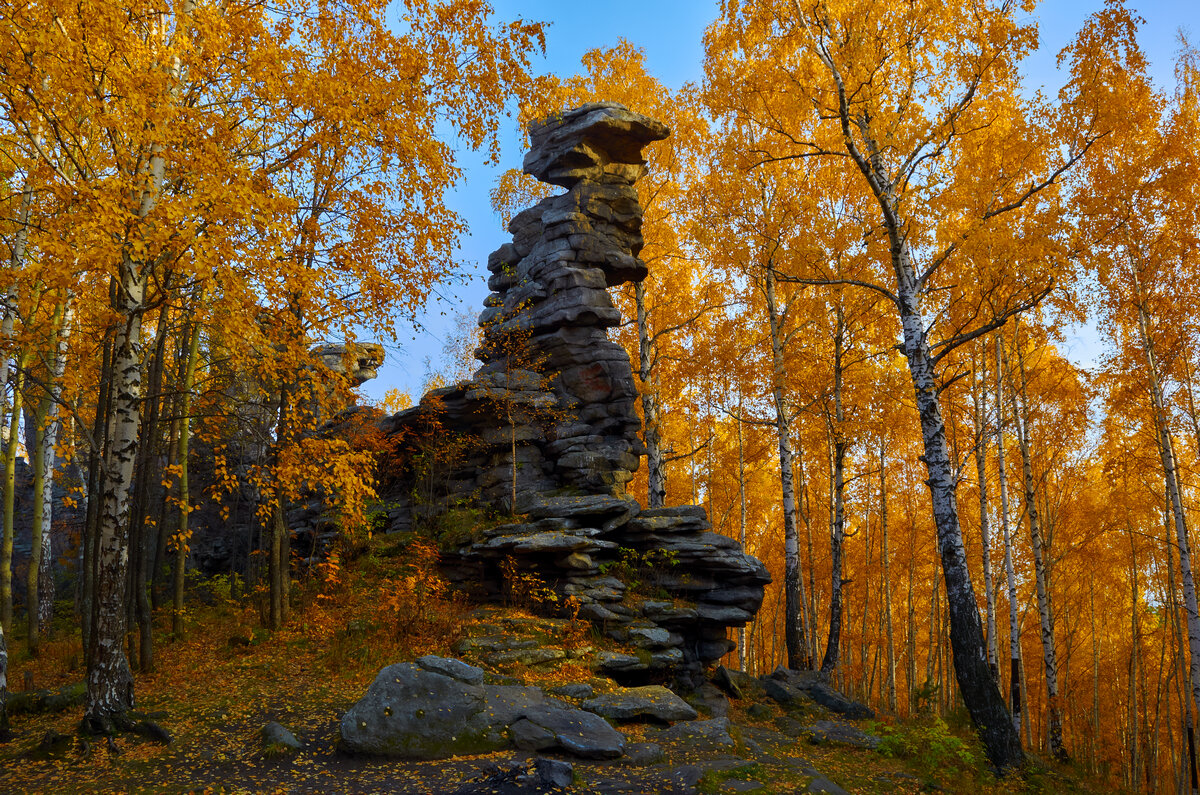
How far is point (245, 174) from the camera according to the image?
6809 mm

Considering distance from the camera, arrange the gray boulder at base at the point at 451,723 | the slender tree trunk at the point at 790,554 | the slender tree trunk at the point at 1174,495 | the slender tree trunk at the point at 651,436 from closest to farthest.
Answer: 1. the gray boulder at base at the point at 451,723
2. the slender tree trunk at the point at 1174,495
3. the slender tree trunk at the point at 790,554
4. the slender tree trunk at the point at 651,436

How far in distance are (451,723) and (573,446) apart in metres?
10.4

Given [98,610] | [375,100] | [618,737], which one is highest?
[375,100]

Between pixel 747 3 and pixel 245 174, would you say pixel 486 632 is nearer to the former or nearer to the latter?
pixel 245 174

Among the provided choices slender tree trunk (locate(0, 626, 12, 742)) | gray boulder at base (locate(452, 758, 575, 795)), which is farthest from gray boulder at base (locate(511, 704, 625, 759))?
slender tree trunk (locate(0, 626, 12, 742))

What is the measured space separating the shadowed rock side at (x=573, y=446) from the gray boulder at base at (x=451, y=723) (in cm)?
451

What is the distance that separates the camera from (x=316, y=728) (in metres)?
7.17

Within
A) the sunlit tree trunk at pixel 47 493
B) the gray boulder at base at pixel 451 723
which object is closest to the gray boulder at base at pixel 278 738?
the gray boulder at base at pixel 451 723

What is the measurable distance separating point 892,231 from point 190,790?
10871mm

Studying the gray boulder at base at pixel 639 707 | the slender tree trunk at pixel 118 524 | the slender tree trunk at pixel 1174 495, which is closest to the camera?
the slender tree trunk at pixel 118 524

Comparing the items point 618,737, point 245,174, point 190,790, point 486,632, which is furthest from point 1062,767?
point 245,174

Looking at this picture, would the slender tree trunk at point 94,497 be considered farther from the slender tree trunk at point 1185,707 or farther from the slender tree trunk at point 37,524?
the slender tree trunk at point 1185,707

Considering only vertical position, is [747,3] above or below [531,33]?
above

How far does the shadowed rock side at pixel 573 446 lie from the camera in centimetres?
1292
